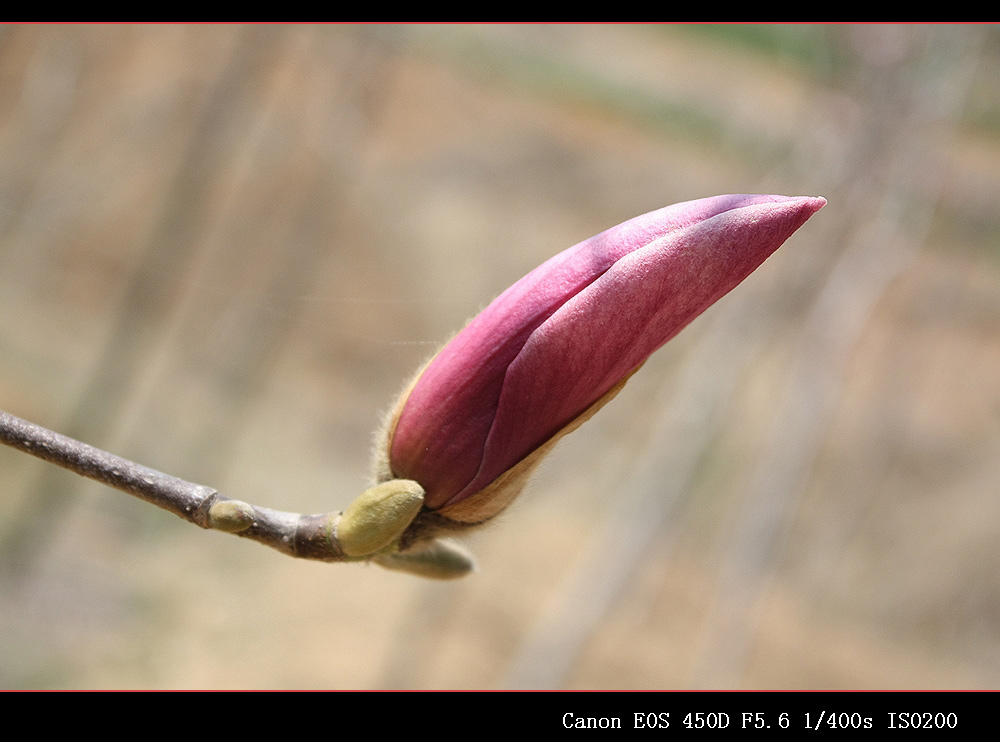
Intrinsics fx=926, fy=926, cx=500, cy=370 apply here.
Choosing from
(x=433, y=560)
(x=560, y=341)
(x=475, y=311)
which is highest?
(x=560, y=341)

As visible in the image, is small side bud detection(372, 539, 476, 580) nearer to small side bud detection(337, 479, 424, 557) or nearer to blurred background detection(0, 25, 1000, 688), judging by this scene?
small side bud detection(337, 479, 424, 557)

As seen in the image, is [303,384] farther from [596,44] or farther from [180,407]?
[596,44]

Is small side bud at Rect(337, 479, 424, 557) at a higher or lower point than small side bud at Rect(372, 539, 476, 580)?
higher

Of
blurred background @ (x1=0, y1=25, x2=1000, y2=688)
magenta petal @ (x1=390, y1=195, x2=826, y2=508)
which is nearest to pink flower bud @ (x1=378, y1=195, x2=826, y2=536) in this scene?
magenta petal @ (x1=390, y1=195, x2=826, y2=508)

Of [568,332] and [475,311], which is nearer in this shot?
[568,332]

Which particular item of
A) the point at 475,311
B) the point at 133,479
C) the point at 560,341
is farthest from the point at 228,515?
the point at 475,311

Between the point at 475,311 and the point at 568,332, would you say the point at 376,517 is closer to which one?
the point at 568,332
